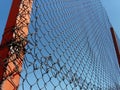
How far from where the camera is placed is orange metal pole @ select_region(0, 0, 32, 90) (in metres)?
1.19

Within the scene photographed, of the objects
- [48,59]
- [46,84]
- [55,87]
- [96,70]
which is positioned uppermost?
[48,59]

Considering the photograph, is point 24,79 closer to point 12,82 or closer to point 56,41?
point 12,82

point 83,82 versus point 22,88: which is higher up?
point 22,88

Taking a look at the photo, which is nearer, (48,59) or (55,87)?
(48,59)

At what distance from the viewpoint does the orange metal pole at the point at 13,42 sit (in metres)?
1.19

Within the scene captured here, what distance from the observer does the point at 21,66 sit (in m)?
1.29

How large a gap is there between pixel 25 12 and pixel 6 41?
0.84 ft

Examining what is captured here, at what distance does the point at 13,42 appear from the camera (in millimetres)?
1290

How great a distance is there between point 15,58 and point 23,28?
0.71 feet

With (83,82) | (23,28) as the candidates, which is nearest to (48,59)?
(23,28)

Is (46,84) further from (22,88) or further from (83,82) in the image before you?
(83,82)

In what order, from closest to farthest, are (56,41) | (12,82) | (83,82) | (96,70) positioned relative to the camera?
(12,82), (56,41), (83,82), (96,70)

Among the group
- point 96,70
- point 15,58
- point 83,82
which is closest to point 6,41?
point 15,58

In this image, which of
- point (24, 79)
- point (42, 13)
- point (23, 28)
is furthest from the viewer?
point (42, 13)
